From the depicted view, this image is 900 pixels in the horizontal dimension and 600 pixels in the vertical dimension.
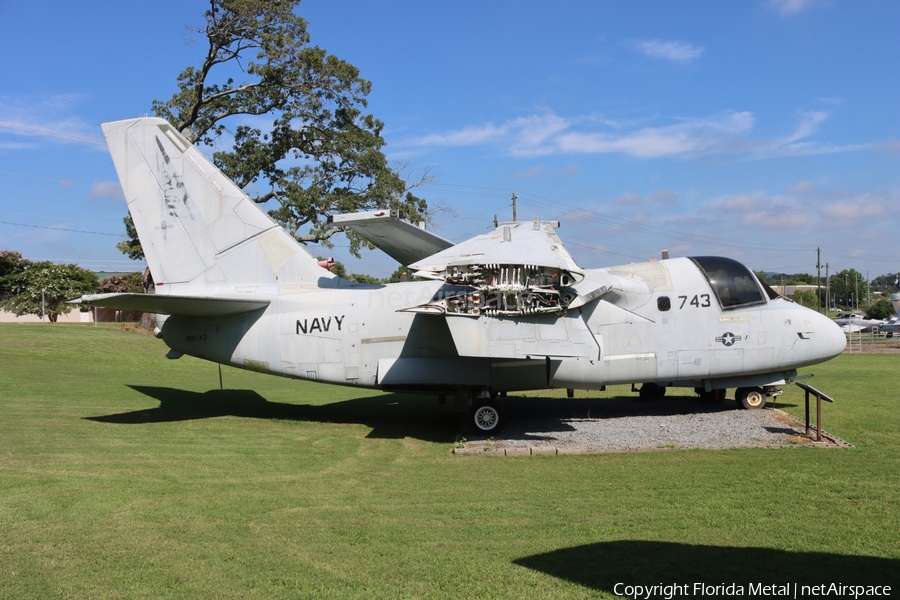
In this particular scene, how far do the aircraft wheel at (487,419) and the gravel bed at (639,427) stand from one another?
18cm

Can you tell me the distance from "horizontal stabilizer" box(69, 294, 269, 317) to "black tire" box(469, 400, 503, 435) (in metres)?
5.07

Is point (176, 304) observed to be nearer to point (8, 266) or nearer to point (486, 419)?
point (486, 419)

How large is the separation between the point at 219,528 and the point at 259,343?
25.0ft

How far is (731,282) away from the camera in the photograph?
1416 centimetres

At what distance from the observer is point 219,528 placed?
7.02 m

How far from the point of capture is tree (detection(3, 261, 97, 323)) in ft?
184

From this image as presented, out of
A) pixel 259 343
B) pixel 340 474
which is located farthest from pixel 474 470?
pixel 259 343

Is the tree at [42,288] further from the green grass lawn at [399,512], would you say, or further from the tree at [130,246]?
the green grass lawn at [399,512]

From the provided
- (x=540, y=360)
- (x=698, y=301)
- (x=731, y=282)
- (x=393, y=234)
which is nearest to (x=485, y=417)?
(x=540, y=360)

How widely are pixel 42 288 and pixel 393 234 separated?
2099 inches

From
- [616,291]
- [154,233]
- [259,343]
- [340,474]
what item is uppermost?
[154,233]

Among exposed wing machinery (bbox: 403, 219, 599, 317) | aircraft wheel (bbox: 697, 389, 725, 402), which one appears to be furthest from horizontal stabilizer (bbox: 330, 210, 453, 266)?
aircraft wheel (bbox: 697, 389, 725, 402)

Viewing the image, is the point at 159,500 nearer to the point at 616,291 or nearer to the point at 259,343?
the point at 259,343

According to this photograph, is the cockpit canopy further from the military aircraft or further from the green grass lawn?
the green grass lawn
